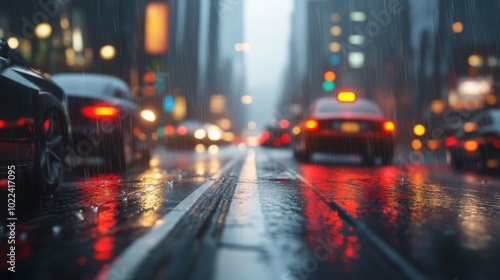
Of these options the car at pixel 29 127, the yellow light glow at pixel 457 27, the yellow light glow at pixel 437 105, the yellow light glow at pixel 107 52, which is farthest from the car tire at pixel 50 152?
the yellow light glow at pixel 457 27

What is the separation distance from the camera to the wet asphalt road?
2.80m

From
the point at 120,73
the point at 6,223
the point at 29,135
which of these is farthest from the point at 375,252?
the point at 120,73

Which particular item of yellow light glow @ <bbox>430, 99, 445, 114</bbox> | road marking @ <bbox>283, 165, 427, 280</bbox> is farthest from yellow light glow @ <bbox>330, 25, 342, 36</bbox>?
road marking @ <bbox>283, 165, 427, 280</bbox>

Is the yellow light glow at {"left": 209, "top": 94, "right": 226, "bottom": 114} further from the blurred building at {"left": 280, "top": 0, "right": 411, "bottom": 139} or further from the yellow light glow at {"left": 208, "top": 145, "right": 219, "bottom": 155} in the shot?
the yellow light glow at {"left": 208, "top": 145, "right": 219, "bottom": 155}

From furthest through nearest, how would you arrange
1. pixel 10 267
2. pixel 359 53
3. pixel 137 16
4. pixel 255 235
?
1. pixel 359 53
2. pixel 137 16
3. pixel 255 235
4. pixel 10 267

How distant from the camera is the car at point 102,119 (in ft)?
28.7

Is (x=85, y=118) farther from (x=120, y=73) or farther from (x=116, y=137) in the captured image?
(x=120, y=73)

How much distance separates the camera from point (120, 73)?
127 feet

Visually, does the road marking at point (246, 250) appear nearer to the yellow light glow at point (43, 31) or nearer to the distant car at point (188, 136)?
the distant car at point (188, 136)

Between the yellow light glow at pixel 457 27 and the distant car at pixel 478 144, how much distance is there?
55.7m

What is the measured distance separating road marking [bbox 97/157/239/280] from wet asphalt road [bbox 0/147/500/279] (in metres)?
0.02

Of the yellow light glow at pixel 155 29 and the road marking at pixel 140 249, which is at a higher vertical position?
the yellow light glow at pixel 155 29

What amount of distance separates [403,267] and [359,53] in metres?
99.2

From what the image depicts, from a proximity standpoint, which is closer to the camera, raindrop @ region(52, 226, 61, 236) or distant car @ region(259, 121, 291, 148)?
raindrop @ region(52, 226, 61, 236)
